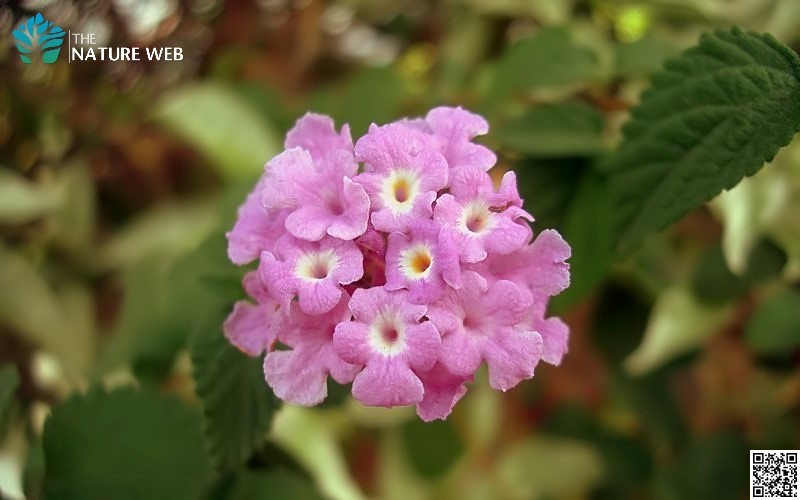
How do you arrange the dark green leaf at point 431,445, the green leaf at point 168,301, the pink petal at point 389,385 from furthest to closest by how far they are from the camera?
the dark green leaf at point 431,445 < the green leaf at point 168,301 < the pink petal at point 389,385

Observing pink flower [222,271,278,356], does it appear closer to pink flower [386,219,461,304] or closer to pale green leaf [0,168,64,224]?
pink flower [386,219,461,304]

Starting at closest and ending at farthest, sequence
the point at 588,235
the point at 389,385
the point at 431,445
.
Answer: the point at 389,385, the point at 588,235, the point at 431,445

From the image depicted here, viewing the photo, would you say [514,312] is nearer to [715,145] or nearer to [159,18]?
[715,145]

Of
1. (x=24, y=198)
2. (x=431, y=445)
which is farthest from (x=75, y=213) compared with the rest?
(x=431, y=445)

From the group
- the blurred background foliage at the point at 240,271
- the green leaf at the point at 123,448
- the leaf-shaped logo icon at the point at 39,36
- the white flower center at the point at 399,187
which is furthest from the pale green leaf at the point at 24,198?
the white flower center at the point at 399,187

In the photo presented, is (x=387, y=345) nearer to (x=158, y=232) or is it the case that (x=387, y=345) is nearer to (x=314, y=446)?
(x=314, y=446)

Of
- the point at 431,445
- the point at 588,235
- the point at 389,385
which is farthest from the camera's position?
the point at 431,445

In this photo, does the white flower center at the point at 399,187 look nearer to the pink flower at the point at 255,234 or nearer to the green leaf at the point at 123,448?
the pink flower at the point at 255,234

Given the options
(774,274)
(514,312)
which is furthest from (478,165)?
(774,274)

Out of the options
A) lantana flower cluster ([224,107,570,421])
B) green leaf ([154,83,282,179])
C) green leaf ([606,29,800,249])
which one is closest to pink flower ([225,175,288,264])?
lantana flower cluster ([224,107,570,421])
